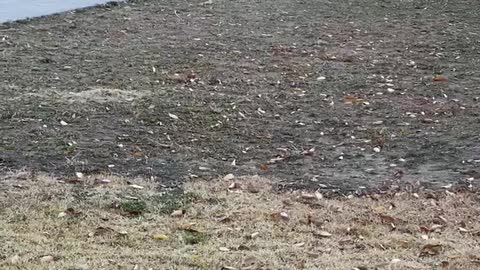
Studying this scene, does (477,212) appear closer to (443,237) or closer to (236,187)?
(443,237)

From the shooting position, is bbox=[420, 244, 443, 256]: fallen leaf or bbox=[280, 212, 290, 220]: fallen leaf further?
bbox=[280, 212, 290, 220]: fallen leaf

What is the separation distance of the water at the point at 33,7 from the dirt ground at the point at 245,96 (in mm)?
280

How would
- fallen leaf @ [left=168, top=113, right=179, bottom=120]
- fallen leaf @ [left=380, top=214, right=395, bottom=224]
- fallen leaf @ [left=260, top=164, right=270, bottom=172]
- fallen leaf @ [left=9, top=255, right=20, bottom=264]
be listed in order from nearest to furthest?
fallen leaf @ [left=9, top=255, right=20, bottom=264] < fallen leaf @ [left=380, top=214, right=395, bottom=224] < fallen leaf @ [left=260, top=164, right=270, bottom=172] < fallen leaf @ [left=168, top=113, right=179, bottom=120]

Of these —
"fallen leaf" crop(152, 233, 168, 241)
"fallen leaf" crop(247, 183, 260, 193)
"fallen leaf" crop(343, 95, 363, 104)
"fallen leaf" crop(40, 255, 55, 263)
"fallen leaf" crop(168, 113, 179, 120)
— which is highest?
"fallen leaf" crop(40, 255, 55, 263)

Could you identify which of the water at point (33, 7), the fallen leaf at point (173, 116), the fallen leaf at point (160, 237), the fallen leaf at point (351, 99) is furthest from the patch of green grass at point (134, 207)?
the water at point (33, 7)

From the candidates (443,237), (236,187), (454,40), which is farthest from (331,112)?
(454,40)

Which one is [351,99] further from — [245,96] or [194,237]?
[194,237]

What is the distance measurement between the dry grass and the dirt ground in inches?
10.5

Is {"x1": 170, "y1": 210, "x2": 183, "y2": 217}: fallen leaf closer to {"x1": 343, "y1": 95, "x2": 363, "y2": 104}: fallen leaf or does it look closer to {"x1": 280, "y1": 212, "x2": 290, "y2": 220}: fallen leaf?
{"x1": 280, "y1": 212, "x2": 290, "y2": 220}: fallen leaf

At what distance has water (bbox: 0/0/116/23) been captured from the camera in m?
9.40

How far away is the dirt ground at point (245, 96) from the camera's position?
506 centimetres

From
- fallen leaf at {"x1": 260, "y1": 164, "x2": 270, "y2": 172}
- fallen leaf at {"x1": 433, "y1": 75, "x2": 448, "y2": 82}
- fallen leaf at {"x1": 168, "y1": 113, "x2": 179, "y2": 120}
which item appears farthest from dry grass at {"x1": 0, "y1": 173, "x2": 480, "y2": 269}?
fallen leaf at {"x1": 433, "y1": 75, "x2": 448, "y2": 82}

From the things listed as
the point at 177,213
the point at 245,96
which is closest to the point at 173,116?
the point at 245,96

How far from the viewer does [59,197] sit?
4.43m
